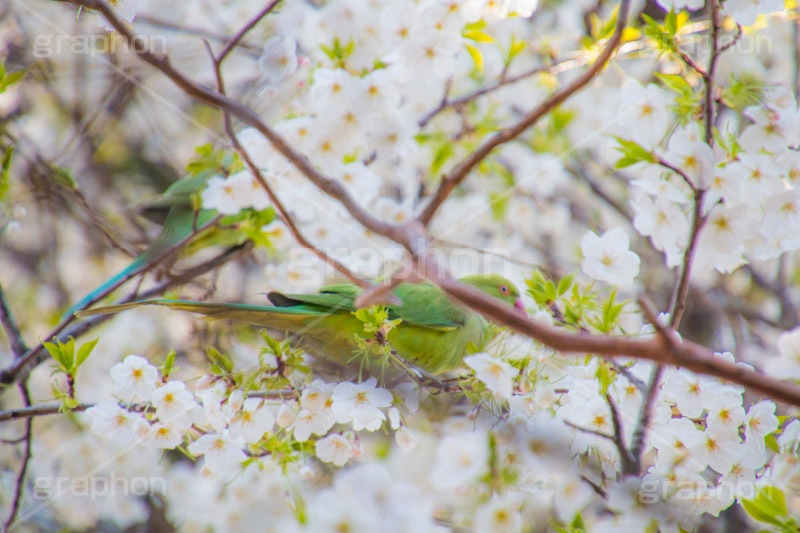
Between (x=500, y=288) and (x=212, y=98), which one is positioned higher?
(x=212, y=98)

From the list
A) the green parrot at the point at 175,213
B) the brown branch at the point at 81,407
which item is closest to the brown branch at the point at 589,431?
the brown branch at the point at 81,407

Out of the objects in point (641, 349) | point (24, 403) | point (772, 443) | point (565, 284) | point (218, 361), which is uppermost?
point (641, 349)

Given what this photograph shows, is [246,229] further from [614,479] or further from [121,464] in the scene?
[121,464]

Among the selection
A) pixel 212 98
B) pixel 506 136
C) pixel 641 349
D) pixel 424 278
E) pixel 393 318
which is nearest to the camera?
pixel 641 349

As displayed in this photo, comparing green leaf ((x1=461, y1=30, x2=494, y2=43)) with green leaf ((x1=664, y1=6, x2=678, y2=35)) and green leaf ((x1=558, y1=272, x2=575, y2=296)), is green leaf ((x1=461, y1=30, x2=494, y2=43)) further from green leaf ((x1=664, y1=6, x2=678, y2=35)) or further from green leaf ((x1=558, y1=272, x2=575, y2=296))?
green leaf ((x1=558, y1=272, x2=575, y2=296))

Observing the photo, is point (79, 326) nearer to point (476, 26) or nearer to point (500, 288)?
point (500, 288)

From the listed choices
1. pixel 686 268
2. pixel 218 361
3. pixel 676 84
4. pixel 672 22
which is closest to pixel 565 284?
pixel 686 268

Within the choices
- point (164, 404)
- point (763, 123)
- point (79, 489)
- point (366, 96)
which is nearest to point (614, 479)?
point (763, 123)

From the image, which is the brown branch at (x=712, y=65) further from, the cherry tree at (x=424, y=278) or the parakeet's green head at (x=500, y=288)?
the parakeet's green head at (x=500, y=288)
